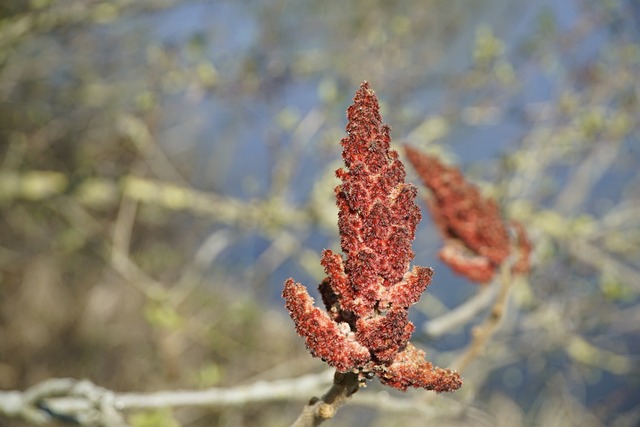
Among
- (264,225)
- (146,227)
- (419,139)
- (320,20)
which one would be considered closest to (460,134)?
(419,139)

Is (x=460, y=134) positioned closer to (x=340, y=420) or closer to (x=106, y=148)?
(x=340, y=420)

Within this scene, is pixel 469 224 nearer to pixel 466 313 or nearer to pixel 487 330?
pixel 466 313

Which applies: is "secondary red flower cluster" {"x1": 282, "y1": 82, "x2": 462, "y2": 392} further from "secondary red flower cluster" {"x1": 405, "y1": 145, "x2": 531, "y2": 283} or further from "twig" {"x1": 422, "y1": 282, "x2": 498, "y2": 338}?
"twig" {"x1": 422, "y1": 282, "x2": 498, "y2": 338}

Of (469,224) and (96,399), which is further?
(469,224)

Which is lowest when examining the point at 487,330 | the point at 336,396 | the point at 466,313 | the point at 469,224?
the point at 336,396

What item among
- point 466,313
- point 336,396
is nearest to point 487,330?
point 466,313

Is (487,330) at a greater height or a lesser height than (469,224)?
lesser
